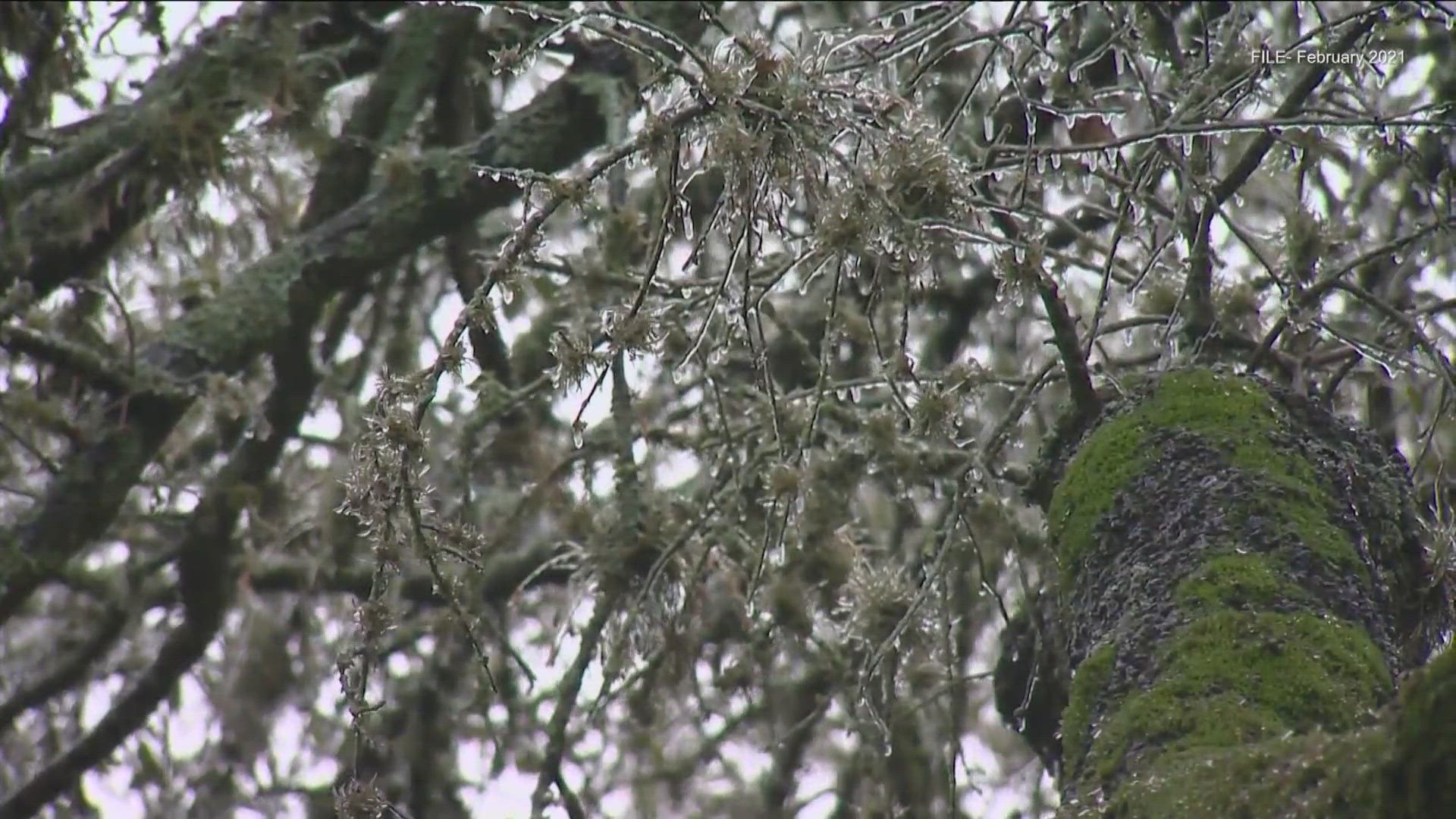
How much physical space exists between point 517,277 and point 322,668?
382 cm

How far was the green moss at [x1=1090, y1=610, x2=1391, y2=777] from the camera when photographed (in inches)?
70.7

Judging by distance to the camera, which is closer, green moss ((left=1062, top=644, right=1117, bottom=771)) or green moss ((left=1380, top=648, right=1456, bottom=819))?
green moss ((left=1380, top=648, right=1456, bottom=819))

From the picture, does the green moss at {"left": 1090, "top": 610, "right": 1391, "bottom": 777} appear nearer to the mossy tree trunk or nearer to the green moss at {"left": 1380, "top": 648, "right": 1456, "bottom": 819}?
the mossy tree trunk

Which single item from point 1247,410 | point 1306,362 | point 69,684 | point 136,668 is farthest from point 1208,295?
point 136,668

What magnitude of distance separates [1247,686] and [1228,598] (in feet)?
0.50

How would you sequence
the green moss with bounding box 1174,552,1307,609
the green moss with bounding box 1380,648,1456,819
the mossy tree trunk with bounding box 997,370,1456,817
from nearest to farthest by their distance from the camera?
1. the green moss with bounding box 1380,648,1456,819
2. the mossy tree trunk with bounding box 997,370,1456,817
3. the green moss with bounding box 1174,552,1307,609

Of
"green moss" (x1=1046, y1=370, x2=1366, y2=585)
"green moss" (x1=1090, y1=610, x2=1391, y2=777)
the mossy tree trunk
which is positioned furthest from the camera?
"green moss" (x1=1046, y1=370, x2=1366, y2=585)

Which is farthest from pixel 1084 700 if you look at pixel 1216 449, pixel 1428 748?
pixel 1428 748

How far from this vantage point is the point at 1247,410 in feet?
7.29

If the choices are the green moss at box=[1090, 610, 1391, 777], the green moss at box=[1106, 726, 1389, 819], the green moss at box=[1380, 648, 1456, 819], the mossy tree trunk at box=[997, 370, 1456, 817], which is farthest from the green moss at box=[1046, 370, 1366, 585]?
the green moss at box=[1380, 648, 1456, 819]

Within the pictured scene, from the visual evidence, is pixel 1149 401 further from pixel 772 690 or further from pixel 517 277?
pixel 772 690

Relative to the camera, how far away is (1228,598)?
6.42ft

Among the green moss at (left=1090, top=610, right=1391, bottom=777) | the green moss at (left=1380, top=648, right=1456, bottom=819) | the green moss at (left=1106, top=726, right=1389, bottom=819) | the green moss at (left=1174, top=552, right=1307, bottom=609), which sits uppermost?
the green moss at (left=1174, top=552, right=1307, bottom=609)

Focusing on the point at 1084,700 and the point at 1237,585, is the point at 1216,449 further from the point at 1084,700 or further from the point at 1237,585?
the point at 1084,700
